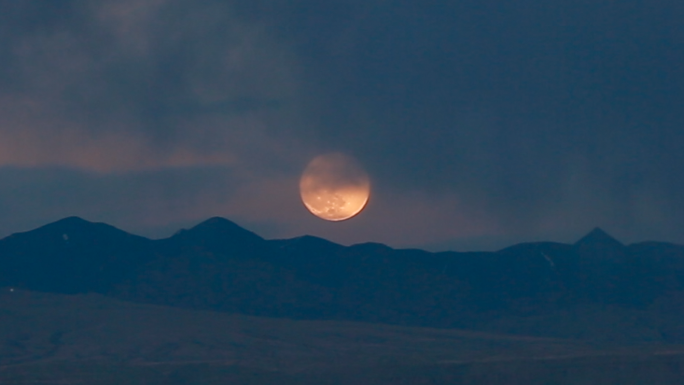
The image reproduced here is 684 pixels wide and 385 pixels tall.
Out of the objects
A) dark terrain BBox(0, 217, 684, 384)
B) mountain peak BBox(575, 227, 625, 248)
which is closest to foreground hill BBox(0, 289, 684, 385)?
dark terrain BBox(0, 217, 684, 384)

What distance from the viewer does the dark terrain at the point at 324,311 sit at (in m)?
76.1

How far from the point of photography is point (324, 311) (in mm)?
130875

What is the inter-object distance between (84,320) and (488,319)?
184ft

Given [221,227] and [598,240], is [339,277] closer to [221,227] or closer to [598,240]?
[221,227]

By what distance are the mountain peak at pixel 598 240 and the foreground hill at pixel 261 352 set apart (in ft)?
200

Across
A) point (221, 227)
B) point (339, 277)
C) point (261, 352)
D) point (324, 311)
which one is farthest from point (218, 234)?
point (261, 352)

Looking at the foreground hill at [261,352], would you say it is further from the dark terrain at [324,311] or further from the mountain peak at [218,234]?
the mountain peak at [218,234]

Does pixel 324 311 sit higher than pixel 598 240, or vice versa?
pixel 598 240

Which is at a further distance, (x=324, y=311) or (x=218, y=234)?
(x=218, y=234)


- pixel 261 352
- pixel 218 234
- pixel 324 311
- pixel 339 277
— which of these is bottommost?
pixel 261 352

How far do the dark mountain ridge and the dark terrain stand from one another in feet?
0.95

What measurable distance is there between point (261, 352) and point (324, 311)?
134 ft

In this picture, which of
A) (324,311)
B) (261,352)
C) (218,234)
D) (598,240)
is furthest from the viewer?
(598,240)

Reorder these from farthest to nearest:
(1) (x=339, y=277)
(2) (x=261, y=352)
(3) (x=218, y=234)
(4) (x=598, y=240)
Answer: (4) (x=598, y=240) → (3) (x=218, y=234) → (1) (x=339, y=277) → (2) (x=261, y=352)
